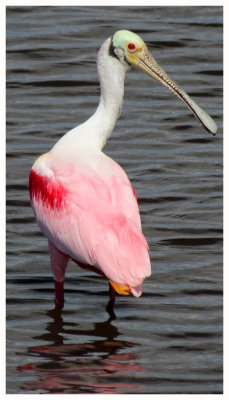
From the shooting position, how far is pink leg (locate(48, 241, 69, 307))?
1042 cm

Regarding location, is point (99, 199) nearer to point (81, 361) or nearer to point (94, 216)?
point (94, 216)

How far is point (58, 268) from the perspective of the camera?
10523 millimetres

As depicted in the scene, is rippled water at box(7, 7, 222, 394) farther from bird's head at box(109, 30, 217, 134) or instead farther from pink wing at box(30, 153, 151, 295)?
bird's head at box(109, 30, 217, 134)

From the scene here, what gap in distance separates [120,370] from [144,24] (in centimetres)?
962

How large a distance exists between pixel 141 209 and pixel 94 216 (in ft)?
9.58

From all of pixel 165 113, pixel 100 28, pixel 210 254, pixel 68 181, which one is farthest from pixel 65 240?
pixel 100 28

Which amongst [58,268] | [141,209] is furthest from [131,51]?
[141,209]

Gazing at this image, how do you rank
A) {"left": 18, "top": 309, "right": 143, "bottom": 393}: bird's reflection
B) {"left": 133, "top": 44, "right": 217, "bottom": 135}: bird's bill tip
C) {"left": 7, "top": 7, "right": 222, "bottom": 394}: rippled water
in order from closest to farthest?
{"left": 18, "top": 309, "right": 143, "bottom": 393}: bird's reflection → {"left": 7, "top": 7, "right": 222, "bottom": 394}: rippled water → {"left": 133, "top": 44, "right": 217, "bottom": 135}: bird's bill tip

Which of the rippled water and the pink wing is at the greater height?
the pink wing

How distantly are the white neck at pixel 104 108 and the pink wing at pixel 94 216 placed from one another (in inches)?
7.7

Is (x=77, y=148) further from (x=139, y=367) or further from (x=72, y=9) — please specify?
(x=72, y=9)

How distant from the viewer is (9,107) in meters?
15.6

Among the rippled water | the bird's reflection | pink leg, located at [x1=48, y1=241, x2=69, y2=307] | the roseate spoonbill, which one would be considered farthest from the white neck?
the bird's reflection

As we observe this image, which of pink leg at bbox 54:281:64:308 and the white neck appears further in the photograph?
pink leg at bbox 54:281:64:308
